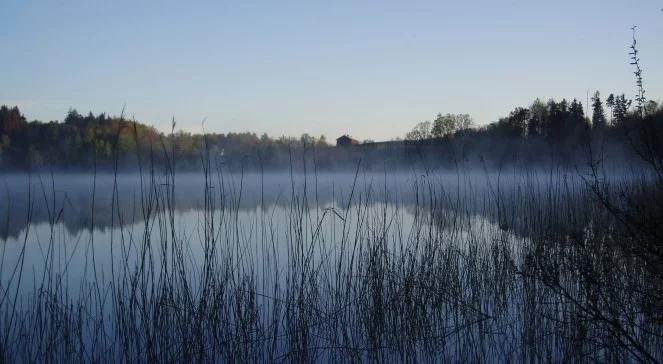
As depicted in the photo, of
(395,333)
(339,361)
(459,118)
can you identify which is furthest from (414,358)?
(459,118)

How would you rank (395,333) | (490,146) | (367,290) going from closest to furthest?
(395,333) < (367,290) < (490,146)

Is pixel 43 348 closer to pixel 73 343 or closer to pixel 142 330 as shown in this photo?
pixel 73 343

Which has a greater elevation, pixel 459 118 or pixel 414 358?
pixel 459 118

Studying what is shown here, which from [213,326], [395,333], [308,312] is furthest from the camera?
[308,312]

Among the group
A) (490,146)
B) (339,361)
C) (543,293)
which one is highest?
(490,146)

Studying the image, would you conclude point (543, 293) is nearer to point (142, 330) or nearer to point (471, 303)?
point (471, 303)

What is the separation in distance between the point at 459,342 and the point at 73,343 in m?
2.07

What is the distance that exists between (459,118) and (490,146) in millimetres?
15446

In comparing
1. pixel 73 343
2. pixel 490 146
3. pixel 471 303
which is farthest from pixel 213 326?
pixel 490 146

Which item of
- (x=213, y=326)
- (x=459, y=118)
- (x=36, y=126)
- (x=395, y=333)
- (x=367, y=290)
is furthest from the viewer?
(x=459, y=118)

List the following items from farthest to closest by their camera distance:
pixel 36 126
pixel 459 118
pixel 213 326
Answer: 1. pixel 459 118
2. pixel 36 126
3. pixel 213 326

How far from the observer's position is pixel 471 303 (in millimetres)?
3115

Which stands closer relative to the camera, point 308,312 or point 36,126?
point 308,312

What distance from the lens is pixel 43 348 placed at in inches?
101
